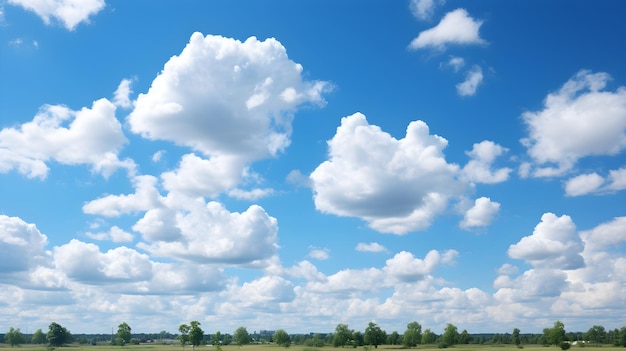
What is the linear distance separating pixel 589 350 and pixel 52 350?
183741 mm

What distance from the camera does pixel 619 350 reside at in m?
188

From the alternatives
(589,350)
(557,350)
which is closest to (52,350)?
(557,350)

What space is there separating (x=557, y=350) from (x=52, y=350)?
17188 cm

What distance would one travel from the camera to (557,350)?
639ft

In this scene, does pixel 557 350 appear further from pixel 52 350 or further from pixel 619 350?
pixel 52 350

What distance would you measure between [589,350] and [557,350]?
12.0 m

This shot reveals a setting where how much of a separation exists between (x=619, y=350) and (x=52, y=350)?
189 metres

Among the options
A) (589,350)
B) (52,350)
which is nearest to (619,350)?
(589,350)

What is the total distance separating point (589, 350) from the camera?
197 metres

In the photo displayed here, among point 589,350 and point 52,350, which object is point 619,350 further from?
point 52,350

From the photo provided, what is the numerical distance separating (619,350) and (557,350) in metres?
19.0

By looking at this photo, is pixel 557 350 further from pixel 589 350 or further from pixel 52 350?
pixel 52 350
